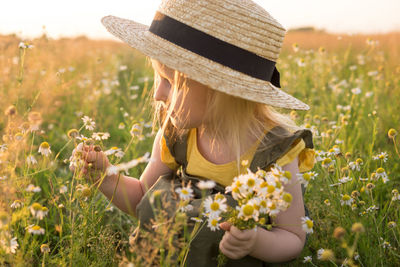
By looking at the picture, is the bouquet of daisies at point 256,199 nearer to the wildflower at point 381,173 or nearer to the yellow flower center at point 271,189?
the yellow flower center at point 271,189

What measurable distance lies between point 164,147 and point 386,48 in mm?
5110

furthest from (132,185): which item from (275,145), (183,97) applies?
(275,145)

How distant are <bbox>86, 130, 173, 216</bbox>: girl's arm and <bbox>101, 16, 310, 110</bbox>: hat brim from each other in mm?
582

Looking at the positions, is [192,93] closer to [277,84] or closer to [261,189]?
[277,84]

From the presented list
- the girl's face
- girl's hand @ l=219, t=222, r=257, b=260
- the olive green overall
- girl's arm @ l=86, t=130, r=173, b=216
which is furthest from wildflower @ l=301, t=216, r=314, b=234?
girl's arm @ l=86, t=130, r=173, b=216

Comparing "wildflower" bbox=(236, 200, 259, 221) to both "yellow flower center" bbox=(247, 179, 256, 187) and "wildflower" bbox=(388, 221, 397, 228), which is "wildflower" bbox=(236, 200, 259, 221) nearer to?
"yellow flower center" bbox=(247, 179, 256, 187)

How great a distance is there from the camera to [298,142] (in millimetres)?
1864

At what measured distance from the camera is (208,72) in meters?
1.63

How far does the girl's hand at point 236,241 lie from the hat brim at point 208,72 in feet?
1.59

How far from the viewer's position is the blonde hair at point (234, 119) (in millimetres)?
1786

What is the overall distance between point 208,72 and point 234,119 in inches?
12.2

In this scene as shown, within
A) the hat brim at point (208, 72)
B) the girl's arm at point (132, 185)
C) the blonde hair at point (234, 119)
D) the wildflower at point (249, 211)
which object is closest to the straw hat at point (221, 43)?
the hat brim at point (208, 72)

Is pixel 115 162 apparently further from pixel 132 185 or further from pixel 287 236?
pixel 287 236

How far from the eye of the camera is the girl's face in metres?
1.75
